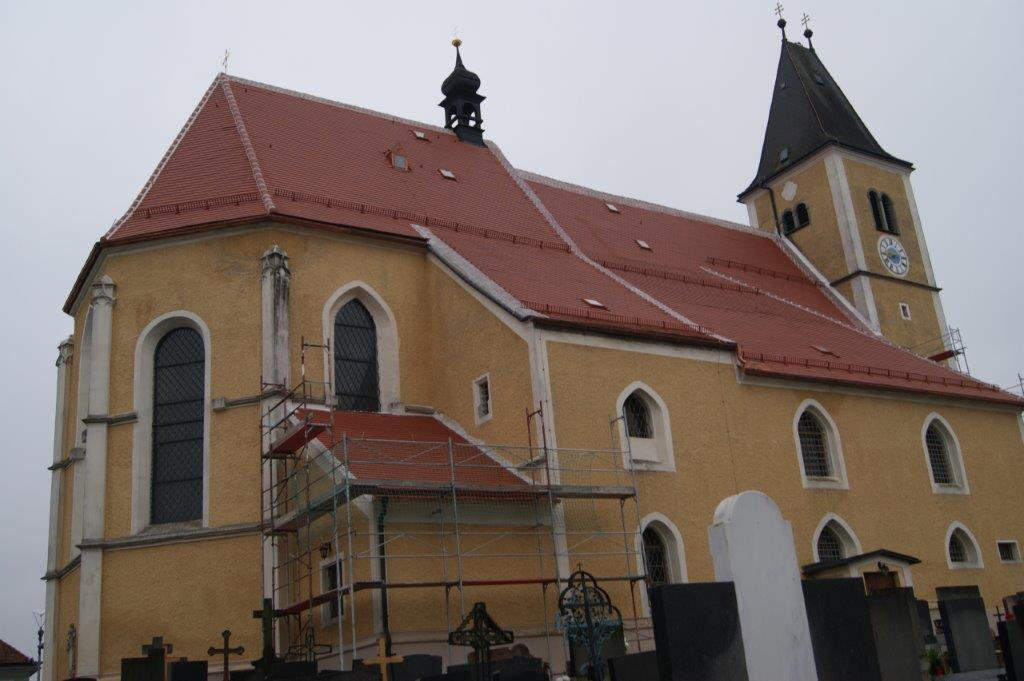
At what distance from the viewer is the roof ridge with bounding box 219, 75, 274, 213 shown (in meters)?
17.1

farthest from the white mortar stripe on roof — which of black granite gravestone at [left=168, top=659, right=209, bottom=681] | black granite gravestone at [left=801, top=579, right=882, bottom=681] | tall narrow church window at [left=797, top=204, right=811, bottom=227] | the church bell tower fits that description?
black granite gravestone at [left=801, top=579, right=882, bottom=681]

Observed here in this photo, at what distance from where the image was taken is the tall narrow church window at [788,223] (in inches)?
1100

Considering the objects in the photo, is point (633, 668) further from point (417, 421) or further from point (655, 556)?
point (417, 421)

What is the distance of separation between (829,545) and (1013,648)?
10.1m

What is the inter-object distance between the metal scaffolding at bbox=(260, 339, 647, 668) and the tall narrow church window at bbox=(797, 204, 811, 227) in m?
14.0

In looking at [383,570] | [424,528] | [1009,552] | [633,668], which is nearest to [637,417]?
[424,528]

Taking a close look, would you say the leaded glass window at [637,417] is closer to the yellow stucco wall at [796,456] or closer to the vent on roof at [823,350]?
the yellow stucco wall at [796,456]

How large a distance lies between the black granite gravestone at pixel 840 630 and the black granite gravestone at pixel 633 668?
10.6ft

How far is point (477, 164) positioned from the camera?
22.5 m

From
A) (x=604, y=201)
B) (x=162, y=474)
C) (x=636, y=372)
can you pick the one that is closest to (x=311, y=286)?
(x=162, y=474)

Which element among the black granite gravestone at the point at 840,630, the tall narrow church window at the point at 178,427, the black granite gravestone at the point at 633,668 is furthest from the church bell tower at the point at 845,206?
the black granite gravestone at the point at 840,630

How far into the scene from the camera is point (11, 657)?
2497 centimetres

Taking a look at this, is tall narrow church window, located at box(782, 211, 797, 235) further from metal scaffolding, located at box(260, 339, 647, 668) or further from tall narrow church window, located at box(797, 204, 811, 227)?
metal scaffolding, located at box(260, 339, 647, 668)

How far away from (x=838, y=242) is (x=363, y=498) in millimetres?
16786
